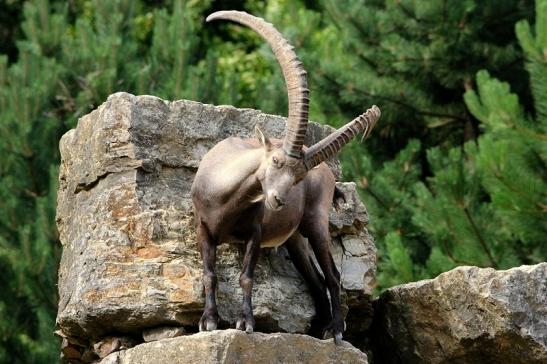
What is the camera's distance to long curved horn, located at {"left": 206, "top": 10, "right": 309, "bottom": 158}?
6816 mm

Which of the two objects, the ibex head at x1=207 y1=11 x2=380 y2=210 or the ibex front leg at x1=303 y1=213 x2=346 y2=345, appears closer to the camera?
the ibex head at x1=207 y1=11 x2=380 y2=210

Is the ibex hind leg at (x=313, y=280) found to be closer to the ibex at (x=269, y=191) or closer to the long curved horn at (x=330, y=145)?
the ibex at (x=269, y=191)

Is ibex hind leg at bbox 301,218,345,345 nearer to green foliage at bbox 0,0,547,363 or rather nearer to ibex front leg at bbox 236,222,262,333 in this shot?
ibex front leg at bbox 236,222,262,333

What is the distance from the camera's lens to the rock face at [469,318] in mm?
7738

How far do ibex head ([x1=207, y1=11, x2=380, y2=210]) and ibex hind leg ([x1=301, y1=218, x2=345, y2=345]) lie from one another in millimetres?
623

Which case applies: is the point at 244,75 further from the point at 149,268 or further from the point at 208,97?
the point at 149,268

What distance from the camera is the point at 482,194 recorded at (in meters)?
13.3

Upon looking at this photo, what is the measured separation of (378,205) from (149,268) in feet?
21.1

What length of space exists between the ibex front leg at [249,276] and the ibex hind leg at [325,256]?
0.48 metres

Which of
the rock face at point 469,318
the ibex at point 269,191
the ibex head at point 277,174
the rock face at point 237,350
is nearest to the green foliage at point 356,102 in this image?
the rock face at point 469,318

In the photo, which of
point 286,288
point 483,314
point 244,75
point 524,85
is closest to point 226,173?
point 286,288

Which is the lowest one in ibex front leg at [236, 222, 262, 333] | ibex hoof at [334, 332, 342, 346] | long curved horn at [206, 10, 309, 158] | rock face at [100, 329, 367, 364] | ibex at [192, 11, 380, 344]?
rock face at [100, 329, 367, 364]

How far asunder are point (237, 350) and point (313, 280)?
1084 millimetres

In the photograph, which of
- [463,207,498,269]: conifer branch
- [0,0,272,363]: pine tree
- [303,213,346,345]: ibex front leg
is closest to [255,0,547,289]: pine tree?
[463,207,498,269]: conifer branch
